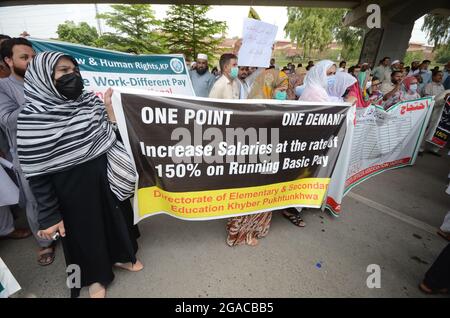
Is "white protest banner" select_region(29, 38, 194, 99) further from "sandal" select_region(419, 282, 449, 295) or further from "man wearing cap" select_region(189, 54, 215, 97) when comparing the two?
"sandal" select_region(419, 282, 449, 295)

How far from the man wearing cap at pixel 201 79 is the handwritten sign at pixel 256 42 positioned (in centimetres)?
222

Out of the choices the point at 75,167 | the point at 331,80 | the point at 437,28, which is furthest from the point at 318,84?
the point at 437,28

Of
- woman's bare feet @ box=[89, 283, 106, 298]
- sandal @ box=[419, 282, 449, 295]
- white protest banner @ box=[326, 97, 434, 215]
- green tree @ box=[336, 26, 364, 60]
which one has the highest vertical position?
green tree @ box=[336, 26, 364, 60]

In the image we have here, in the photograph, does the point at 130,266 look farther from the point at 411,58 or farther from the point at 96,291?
the point at 411,58

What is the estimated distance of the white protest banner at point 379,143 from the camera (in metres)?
2.96

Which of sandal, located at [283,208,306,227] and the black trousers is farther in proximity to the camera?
sandal, located at [283,208,306,227]

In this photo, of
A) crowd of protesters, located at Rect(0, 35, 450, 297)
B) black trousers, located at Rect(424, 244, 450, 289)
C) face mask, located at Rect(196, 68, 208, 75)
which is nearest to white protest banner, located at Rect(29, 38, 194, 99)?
face mask, located at Rect(196, 68, 208, 75)

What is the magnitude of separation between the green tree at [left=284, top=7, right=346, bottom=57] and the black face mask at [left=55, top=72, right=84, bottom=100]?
88.7 feet

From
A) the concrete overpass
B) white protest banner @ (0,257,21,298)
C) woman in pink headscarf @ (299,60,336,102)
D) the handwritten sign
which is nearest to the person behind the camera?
white protest banner @ (0,257,21,298)

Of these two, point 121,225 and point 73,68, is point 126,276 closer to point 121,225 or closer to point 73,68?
point 121,225

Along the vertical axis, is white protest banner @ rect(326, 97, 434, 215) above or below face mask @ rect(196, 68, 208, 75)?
below

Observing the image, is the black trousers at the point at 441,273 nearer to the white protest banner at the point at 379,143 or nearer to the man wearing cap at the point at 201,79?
the white protest banner at the point at 379,143

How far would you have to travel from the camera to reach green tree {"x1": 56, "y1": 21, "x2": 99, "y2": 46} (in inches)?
1061

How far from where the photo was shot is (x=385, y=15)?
12.6 m
